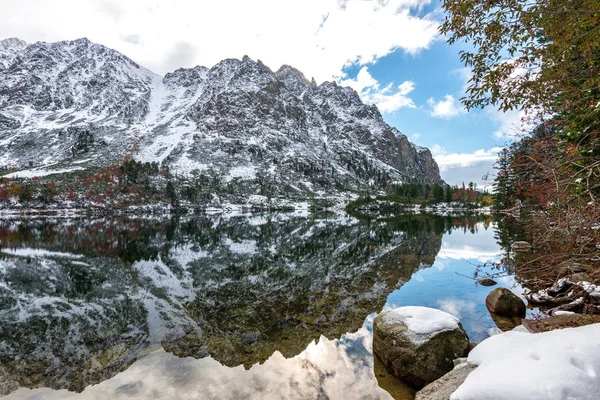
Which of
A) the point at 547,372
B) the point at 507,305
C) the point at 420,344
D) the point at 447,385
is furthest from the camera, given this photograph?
the point at 507,305

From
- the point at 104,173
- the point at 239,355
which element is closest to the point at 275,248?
the point at 239,355

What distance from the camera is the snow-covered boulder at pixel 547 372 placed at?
14.7ft

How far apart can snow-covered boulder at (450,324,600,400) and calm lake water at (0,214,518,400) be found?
4979mm

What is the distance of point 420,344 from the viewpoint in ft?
31.9

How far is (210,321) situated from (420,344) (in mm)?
10652

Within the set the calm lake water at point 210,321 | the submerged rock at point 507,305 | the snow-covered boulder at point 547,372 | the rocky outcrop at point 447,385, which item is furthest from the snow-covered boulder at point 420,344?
the submerged rock at point 507,305

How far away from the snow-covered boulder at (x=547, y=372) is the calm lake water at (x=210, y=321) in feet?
16.3

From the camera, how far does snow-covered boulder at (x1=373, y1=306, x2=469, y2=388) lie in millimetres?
9523

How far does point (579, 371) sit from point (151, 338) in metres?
14.8

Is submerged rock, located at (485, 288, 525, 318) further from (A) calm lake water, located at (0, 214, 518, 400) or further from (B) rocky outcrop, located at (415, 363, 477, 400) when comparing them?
(B) rocky outcrop, located at (415, 363, 477, 400)

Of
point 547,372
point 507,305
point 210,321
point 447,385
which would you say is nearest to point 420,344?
point 447,385

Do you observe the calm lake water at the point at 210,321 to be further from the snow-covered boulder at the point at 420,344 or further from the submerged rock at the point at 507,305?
the submerged rock at the point at 507,305

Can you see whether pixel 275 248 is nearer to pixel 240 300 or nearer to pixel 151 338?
pixel 240 300

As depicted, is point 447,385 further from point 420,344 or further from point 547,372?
point 547,372
